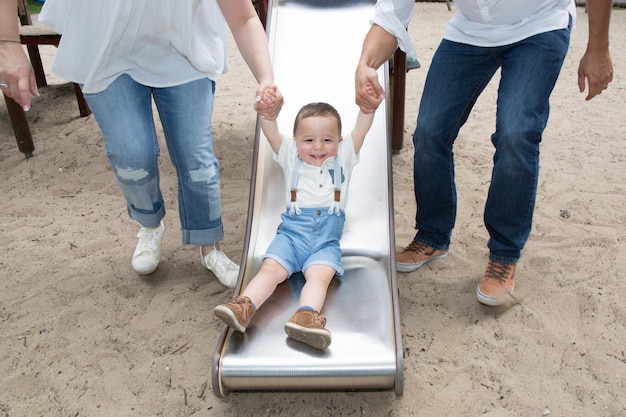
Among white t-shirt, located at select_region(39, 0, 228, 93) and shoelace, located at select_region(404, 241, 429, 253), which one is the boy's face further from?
shoelace, located at select_region(404, 241, 429, 253)

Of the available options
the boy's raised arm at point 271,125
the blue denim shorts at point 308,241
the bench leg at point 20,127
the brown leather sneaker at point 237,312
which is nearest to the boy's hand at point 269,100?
the boy's raised arm at point 271,125

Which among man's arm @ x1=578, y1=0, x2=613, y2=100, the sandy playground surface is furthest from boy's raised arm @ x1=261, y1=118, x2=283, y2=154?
man's arm @ x1=578, y1=0, x2=613, y2=100

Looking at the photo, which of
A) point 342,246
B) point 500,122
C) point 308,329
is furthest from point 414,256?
point 308,329

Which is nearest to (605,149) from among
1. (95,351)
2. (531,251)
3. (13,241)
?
(531,251)

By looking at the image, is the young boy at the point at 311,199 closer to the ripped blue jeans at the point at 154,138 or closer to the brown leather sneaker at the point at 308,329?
the brown leather sneaker at the point at 308,329

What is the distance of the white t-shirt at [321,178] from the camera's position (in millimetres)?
2498

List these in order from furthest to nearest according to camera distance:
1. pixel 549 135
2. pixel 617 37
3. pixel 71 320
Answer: pixel 617 37 < pixel 549 135 < pixel 71 320

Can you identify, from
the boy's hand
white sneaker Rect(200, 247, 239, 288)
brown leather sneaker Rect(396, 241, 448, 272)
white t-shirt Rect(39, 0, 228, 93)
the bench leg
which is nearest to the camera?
white t-shirt Rect(39, 0, 228, 93)

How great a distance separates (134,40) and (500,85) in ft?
4.38

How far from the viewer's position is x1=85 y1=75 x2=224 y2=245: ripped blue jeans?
2.24 meters

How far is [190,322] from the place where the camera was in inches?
99.5

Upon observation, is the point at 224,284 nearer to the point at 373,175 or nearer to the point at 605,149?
the point at 373,175

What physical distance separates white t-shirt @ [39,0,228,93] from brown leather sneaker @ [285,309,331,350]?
972 millimetres

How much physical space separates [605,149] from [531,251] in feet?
4.71
